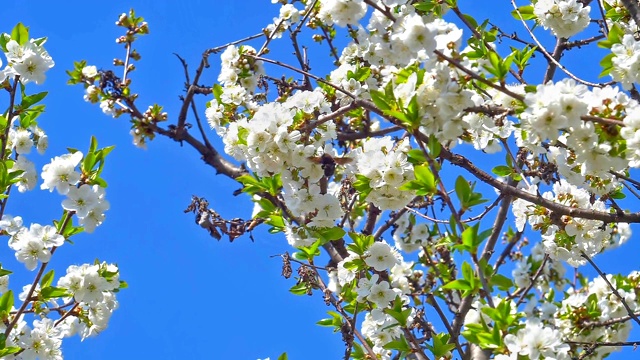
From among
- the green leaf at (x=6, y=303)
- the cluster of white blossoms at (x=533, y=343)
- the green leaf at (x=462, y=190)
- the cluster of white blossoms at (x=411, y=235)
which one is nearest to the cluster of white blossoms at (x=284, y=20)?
the cluster of white blossoms at (x=411, y=235)

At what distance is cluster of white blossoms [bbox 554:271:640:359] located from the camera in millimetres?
4672

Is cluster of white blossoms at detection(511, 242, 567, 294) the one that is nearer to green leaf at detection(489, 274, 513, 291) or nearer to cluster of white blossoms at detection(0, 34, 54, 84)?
green leaf at detection(489, 274, 513, 291)

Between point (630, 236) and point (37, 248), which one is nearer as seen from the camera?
point (37, 248)

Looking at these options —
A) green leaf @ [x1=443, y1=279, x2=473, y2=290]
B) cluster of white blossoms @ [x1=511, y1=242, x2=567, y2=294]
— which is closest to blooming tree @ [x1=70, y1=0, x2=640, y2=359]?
green leaf @ [x1=443, y1=279, x2=473, y2=290]

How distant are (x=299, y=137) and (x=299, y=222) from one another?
0.52m

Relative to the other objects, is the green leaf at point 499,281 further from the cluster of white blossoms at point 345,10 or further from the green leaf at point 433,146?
the cluster of white blossoms at point 345,10

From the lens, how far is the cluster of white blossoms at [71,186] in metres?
3.13

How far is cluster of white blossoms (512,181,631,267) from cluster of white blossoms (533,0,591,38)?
0.83 metres

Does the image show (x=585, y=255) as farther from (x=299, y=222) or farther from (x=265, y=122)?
(x=265, y=122)

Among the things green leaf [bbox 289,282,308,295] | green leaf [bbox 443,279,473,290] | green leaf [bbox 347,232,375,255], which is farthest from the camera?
green leaf [bbox 289,282,308,295]

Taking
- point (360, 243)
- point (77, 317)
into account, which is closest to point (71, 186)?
point (77, 317)

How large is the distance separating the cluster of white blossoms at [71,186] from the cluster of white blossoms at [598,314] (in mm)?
3084

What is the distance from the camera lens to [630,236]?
7.12 metres

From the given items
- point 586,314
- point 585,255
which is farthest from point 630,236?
point 585,255
